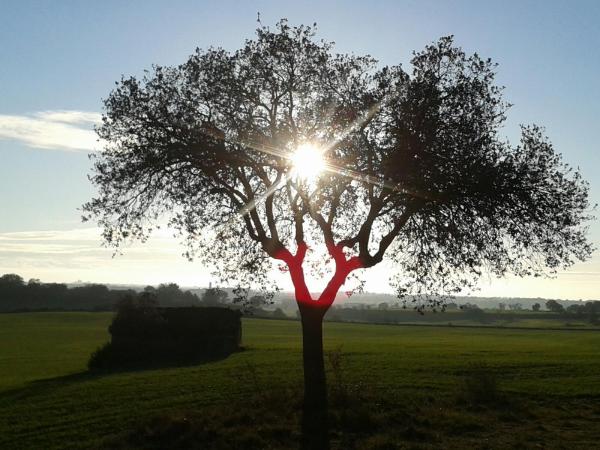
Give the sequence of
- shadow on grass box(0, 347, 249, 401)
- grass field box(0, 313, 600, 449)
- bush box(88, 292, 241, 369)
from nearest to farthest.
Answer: grass field box(0, 313, 600, 449), shadow on grass box(0, 347, 249, 401), bush box(88, 292, 241, 369)

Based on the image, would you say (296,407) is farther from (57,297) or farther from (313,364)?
(57,297)

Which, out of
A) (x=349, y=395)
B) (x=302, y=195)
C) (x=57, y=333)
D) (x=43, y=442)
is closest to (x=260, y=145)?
(x=302, y=195)

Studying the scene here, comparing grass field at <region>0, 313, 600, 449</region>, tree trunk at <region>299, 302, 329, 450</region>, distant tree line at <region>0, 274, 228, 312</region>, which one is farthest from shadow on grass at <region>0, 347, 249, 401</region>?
distant tree line at <region>0, 274, 228, 312</region>

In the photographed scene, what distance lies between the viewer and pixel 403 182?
18.0 metres

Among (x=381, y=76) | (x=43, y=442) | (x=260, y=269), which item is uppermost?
(x=381, y=76)

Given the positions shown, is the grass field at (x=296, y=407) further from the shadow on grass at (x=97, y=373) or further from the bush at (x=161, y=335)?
the bush at (x=161, y=335)

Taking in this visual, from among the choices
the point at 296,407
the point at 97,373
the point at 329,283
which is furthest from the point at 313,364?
the point at 97,373

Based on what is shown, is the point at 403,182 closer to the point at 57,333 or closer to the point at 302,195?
the point at 302,195

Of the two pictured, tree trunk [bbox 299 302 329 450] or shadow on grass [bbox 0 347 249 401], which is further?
shadow on grass [bbox 0 347 249 401]

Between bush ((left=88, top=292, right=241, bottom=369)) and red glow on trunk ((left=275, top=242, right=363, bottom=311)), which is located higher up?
red glow on trunk ((left=275, top=242, right=363, bottom=311))

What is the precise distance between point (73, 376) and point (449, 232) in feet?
98.3

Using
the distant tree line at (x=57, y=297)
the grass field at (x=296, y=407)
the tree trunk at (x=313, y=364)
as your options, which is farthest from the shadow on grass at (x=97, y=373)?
the distant tree line at (x=57, y=297)

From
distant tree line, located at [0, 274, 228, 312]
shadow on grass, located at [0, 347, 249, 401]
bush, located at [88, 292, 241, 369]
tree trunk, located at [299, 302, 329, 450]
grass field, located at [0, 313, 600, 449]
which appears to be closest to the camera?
grass field, located at [0, 313, 600, 449]

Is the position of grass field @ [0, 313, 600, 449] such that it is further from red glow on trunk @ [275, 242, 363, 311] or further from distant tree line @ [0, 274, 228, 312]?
distant tree line @ [0, 274, 228, 312]
